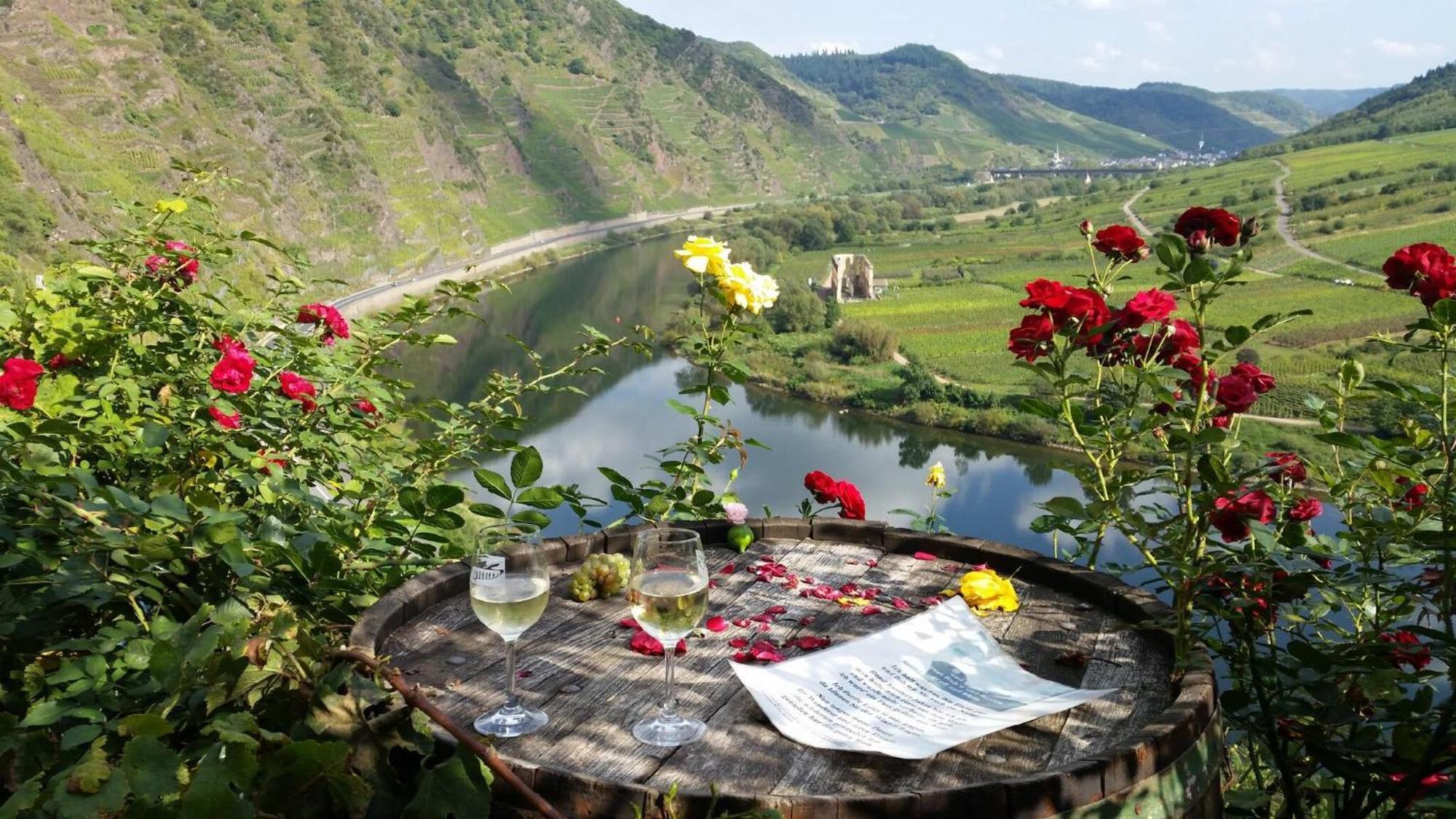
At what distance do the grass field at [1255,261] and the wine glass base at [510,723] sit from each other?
30.6m

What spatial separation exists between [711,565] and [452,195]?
67.8 m

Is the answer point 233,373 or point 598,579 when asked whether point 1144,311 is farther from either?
point 233,373

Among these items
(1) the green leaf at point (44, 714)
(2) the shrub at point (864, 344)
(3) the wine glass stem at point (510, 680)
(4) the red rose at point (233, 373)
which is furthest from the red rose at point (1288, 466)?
(2) the shrub at point (864, 344)

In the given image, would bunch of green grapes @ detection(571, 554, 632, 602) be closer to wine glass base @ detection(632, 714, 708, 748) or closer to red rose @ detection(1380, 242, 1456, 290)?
wine glass base @ detection(632, 714, 708, 748)

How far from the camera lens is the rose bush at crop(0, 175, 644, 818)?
0.99m

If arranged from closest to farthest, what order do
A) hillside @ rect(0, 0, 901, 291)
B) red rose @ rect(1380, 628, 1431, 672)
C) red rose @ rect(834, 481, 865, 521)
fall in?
red rose @ rect(1380, 628, 1431, 672) → red rose @ rect(834, 481, 865, 521) → hillside @ rect(0, 0, 901, 291)

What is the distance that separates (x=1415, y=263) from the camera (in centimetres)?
172

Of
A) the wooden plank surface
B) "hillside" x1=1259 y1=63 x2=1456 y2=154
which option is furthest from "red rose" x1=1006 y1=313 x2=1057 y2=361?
"hillside" x1=1259 y1=63 x2=1456 y2=154

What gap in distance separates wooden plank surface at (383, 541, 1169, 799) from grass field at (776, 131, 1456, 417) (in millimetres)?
29783

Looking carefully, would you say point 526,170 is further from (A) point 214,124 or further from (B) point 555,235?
(A) point 214,124

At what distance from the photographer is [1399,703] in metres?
1.43

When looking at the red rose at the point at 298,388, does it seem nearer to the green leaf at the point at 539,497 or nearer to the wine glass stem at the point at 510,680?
the green leaf at the point at 539,497

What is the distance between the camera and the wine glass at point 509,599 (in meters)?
1.34

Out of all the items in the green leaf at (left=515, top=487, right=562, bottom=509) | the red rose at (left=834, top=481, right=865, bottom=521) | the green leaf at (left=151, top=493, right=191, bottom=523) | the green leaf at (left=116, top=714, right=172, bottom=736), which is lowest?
the red rose at (left=834, top=481, right=865, bottom=521)
